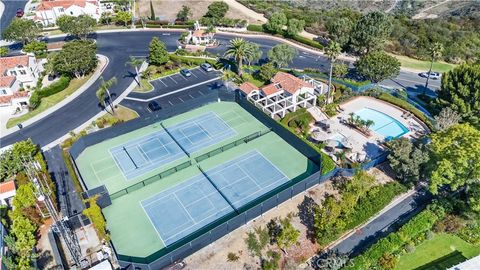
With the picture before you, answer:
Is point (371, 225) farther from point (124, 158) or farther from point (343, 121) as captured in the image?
point (124, 158)

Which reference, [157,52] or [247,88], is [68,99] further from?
[247,88]

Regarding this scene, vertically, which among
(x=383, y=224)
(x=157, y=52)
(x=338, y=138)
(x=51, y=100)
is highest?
(x=157, y=52)

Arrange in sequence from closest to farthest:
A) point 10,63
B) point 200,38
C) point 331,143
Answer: point 331,143 → point 10,63 → point 200,38

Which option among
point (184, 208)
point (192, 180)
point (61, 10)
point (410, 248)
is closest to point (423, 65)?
point (410, 248)

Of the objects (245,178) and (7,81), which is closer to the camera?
(245,178)

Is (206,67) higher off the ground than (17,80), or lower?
lower

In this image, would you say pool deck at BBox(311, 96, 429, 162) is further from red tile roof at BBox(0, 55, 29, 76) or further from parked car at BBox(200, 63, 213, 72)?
red tile roof at BBox(0, 55, 29, 76)
